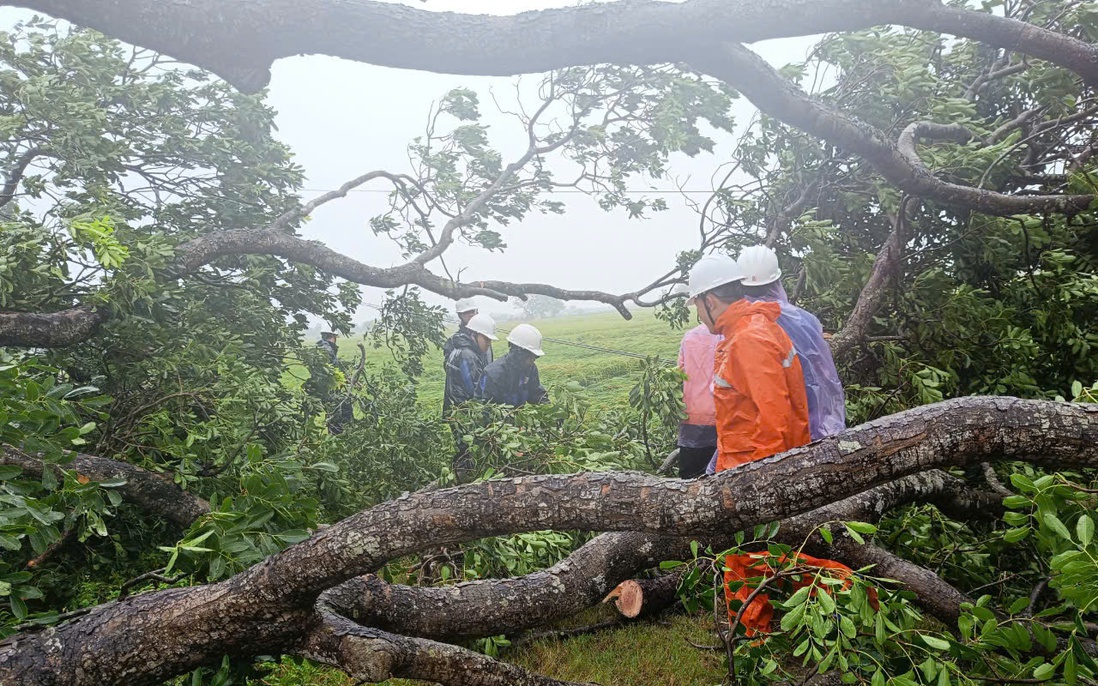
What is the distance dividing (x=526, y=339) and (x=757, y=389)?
10.0 ft

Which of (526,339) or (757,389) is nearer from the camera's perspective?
(757,389)

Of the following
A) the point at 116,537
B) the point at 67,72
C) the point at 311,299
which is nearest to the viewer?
the point at 116,537

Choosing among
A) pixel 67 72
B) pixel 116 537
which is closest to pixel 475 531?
pixel 116 537

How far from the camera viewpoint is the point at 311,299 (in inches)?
232

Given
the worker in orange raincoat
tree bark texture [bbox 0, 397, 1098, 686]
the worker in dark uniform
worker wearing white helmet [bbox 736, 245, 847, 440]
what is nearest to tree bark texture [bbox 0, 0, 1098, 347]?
the worker in orange raincoat

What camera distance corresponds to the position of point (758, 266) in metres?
3.33

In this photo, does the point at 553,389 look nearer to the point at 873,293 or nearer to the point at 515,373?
the point at 515,373

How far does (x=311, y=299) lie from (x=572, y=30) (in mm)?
3757

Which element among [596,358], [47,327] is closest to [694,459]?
[47,327]

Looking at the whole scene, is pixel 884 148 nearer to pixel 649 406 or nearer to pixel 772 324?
pixel 772 324

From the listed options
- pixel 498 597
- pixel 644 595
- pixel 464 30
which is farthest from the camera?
pixel 644 595

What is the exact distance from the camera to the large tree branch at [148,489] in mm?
2852

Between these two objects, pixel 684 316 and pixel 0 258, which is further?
pixel 684 316

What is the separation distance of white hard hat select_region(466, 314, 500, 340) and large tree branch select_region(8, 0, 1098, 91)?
2.99 metres
